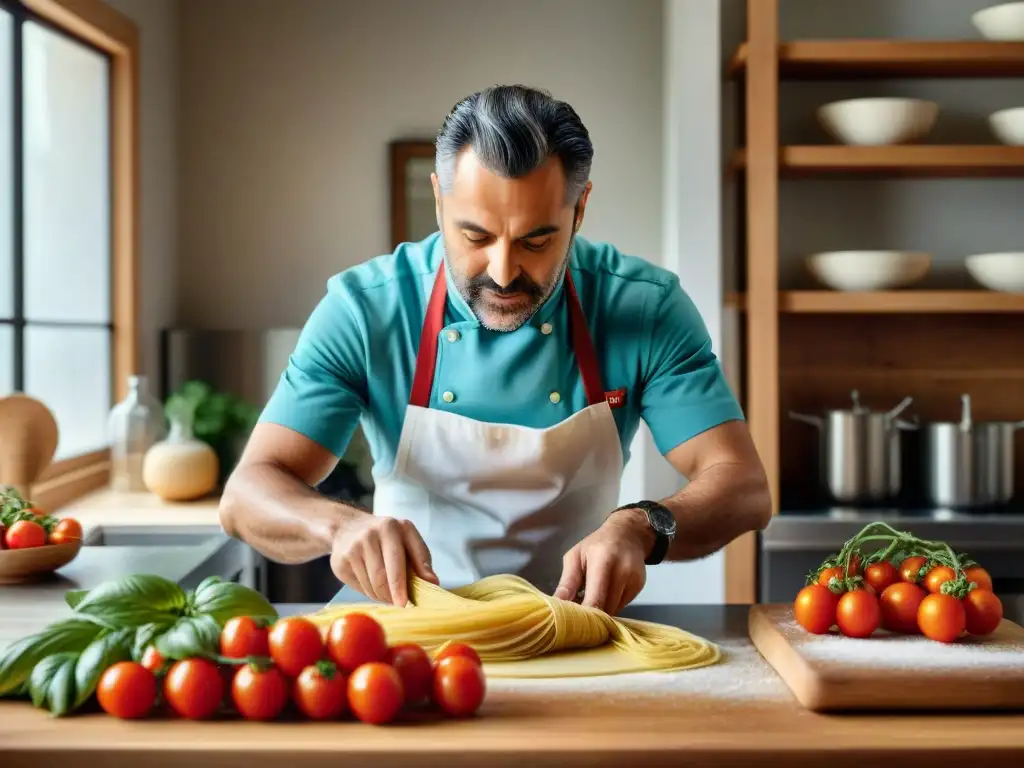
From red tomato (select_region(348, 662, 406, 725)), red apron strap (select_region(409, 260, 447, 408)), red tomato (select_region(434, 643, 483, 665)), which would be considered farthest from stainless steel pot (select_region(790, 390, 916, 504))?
red tomato (select_region(348, 662, 406, 725))

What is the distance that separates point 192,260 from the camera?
13.9 feet

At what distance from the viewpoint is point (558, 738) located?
124cm

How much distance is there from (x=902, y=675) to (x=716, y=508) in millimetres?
602

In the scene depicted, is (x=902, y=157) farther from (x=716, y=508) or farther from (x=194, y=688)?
(x=194, y=688)

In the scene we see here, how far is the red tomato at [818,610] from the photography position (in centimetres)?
155

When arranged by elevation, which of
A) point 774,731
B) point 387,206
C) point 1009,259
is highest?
point 387,206

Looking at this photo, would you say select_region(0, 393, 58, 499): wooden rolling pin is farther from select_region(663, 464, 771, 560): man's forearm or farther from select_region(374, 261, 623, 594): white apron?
select_region(663, 464, 771, 560): man's forearm

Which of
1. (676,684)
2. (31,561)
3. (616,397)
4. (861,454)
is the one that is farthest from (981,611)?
(861,454)

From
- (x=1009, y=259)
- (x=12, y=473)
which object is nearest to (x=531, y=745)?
(x=12, y=473)

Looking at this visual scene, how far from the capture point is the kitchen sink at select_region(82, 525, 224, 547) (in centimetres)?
305

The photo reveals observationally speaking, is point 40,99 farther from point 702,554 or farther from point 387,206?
point 702,554

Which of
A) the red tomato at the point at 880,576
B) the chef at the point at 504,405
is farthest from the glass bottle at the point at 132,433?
the red tomato at the point at 880,576

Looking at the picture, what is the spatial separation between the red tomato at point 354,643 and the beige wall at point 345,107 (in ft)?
9.78

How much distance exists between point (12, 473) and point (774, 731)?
1.94 metres
